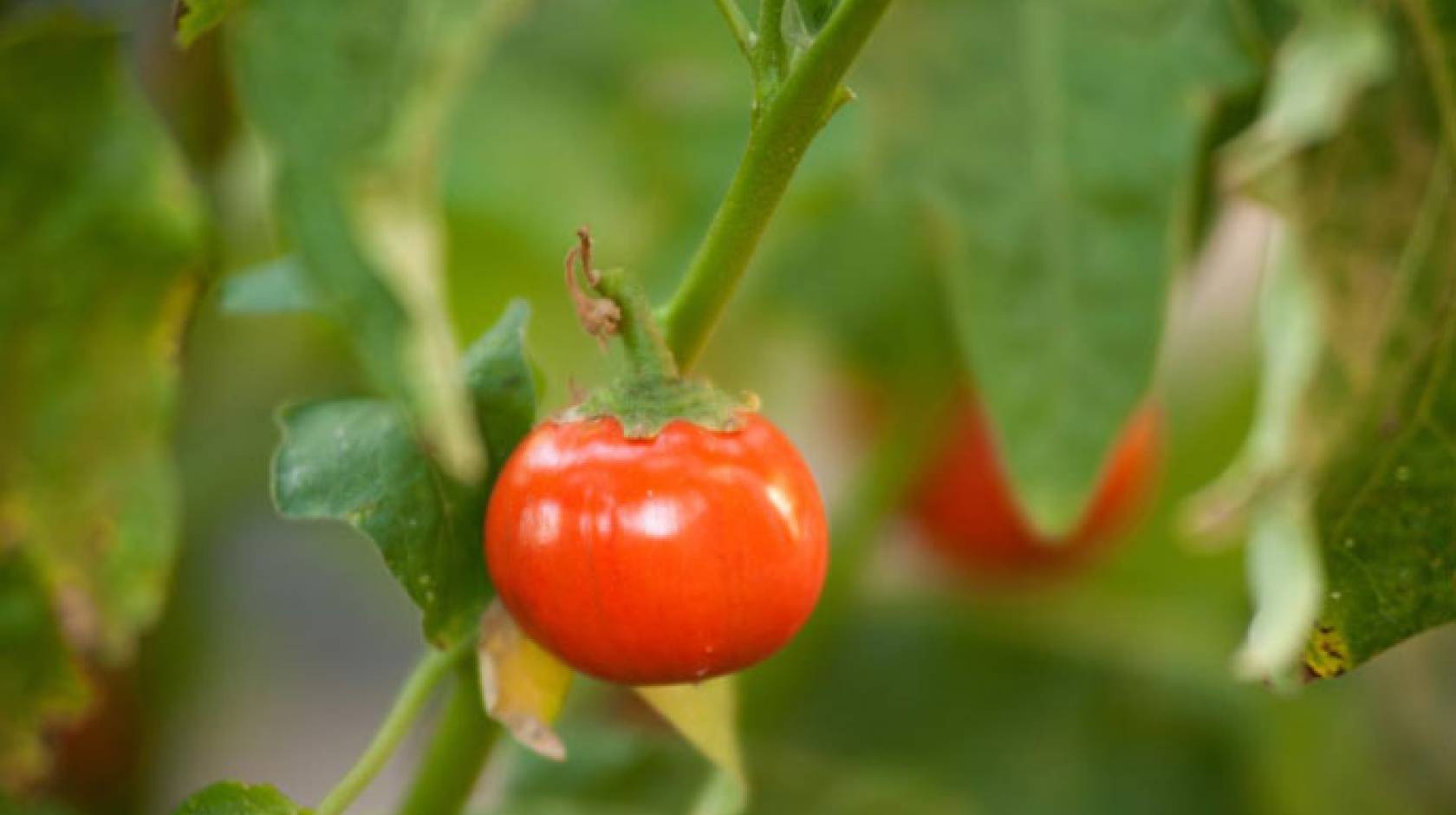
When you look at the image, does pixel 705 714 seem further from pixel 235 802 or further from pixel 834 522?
pixel 834 522

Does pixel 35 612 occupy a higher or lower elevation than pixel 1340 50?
lower

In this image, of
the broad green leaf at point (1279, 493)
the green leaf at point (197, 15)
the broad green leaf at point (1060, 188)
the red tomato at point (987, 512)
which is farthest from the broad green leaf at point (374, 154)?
the red tomato at point (987, 512)

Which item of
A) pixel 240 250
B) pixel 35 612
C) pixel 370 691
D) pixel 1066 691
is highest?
pixel 35 612

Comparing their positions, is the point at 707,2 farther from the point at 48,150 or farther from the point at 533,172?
the point at 48,150

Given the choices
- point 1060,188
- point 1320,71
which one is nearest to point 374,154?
point 1320,71

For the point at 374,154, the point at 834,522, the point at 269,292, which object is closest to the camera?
the point at 374,154

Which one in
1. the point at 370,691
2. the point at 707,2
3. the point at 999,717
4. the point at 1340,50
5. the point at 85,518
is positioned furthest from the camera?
the point at 370,691

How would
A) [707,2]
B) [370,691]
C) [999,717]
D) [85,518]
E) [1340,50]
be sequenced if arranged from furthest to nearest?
[370,691] < [999,717] < [707,2] < [85,518] < [1340,50]

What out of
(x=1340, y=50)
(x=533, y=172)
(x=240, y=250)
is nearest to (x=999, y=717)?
(x=533, y=172)
